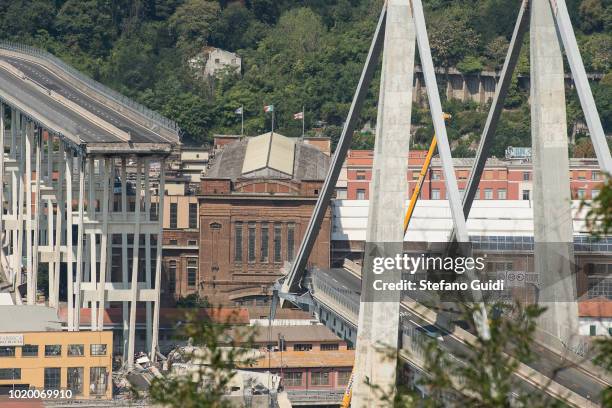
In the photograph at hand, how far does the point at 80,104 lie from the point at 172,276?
41.7ft

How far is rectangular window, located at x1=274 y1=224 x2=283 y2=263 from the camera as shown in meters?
132

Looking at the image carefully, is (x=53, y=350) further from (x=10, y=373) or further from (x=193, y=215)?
(x=193, y=215)

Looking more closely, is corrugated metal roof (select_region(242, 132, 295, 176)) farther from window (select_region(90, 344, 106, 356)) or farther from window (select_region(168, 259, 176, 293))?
window (select_region(90, 344, 106, 356))

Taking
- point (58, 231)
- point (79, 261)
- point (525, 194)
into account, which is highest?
point (525, 194)

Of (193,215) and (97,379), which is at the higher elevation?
(193,215)

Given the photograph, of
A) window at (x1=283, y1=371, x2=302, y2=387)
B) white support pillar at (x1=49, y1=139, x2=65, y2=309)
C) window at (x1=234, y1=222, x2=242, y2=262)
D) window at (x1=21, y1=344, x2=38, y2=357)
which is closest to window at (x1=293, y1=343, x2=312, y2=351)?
window at (x1=283, y1=371, x2=302, y2=387)

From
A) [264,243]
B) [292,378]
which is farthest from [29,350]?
[264,243]

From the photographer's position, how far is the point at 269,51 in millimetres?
189875

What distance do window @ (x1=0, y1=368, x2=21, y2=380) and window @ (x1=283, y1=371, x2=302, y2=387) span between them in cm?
1317

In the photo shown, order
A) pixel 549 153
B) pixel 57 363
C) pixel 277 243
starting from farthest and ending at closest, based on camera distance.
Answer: pixel 277 243, pixel 57 363, pixel 549 153

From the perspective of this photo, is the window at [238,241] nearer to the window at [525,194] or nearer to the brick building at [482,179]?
the brick building at [482,179]

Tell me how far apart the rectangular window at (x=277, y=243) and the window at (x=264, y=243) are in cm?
46

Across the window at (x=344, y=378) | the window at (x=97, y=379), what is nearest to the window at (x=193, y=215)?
the window at (x=344, y=378)

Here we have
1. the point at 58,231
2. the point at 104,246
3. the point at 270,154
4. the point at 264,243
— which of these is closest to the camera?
the point at 104,246
